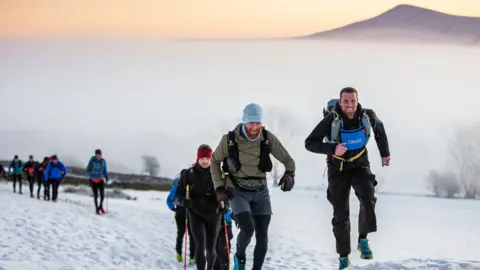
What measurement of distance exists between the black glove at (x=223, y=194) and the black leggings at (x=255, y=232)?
12.2 inches

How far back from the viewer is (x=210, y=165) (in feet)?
27.8

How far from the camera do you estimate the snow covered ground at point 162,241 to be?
1327 cm

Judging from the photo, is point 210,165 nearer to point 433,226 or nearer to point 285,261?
point 285,261

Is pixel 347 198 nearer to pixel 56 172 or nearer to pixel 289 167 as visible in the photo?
pixel 289 167

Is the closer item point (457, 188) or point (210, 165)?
point (210, 165)

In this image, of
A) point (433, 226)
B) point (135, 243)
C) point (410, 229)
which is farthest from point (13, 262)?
point (433, 226)

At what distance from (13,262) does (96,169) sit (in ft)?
27.2

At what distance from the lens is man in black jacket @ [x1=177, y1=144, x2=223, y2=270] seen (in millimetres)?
9055

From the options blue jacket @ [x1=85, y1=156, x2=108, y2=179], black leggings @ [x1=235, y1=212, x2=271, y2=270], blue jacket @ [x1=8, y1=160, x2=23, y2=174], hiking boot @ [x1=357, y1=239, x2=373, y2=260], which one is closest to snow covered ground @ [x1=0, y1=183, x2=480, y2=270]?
hiking boot @ [x1=357, y1=239, x2=373, y2=260]

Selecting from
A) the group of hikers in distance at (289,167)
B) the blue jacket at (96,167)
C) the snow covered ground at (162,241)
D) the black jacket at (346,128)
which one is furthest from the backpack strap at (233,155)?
the blue jacket at (96,167)

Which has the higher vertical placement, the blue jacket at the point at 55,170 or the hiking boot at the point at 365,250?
the blue jacket at the point at 55,170

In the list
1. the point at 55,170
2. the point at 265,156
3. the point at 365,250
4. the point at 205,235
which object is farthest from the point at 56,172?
the point at 365,250

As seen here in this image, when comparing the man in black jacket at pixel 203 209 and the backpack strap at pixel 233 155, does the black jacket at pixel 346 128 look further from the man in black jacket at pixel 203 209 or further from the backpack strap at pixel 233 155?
the man in black jacket at pixel 203 209

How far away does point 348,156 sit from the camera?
832cm
